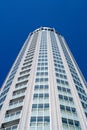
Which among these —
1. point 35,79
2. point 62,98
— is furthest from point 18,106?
point 35,79

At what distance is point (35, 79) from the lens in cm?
6150

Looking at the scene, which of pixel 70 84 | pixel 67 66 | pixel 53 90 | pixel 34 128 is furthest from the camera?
pixel 67 66

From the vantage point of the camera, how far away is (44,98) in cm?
5291

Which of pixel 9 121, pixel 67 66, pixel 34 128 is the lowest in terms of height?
pixel 34 128

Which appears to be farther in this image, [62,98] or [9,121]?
[62,98]

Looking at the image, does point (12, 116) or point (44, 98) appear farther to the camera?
point (44, 98)

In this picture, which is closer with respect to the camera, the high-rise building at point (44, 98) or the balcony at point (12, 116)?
the high-rise building at point (44, 98)

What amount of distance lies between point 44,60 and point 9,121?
3030cm

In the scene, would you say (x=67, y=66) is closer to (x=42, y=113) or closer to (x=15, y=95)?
(x=15, y=95)

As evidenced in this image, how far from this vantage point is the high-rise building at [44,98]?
4491 centimetres

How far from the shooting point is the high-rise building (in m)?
44.9

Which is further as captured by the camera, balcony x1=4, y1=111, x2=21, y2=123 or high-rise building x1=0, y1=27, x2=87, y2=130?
balcony x1=4, y1=111, x2=21, y2=123

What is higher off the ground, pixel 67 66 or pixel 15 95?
pixel 67 66

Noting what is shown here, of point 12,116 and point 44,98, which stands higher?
point 44,98
